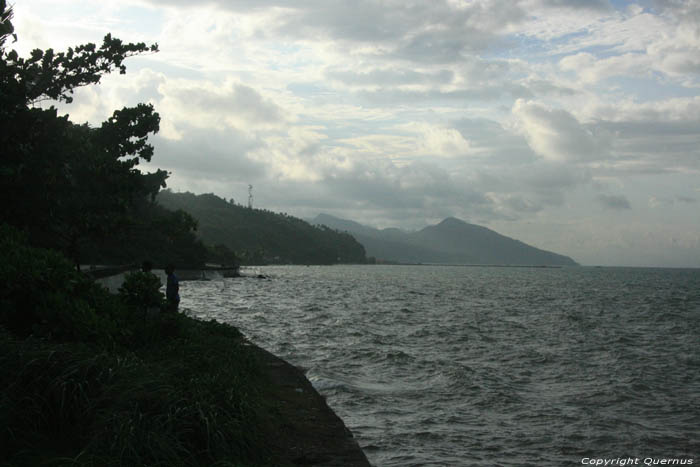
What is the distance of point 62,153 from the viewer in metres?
24.3

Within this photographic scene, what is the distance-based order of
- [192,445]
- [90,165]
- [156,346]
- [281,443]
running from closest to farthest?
[192,445], [281,443], [156,346], [90,165]

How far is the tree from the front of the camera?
70.2 feet

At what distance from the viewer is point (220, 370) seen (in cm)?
1228

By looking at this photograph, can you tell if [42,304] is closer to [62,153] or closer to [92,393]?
[92,393]

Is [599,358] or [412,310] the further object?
[412,310]

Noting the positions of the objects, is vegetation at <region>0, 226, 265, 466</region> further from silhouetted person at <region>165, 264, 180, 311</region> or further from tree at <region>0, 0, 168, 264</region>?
tree at <region>0, 0, 168, 264</region>

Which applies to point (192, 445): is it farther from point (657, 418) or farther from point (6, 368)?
point (657, 418)

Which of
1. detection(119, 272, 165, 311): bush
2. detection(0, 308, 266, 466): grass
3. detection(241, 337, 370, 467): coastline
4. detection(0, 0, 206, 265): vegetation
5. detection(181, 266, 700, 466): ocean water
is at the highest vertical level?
detection(0, 0, 206, 265): vegetation

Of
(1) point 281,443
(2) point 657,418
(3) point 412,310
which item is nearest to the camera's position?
(1) point 281,443

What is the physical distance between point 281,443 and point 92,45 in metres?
24.2

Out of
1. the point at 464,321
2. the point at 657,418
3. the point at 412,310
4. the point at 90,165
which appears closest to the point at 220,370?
the point at 657,418

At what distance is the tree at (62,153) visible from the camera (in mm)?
21406

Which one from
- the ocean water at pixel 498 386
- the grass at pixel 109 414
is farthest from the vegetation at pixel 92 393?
the ocean water at pixel 498 386

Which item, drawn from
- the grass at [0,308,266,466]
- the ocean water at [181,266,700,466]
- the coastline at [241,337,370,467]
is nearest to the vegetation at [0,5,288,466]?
the grass at [0,308,266,466]
